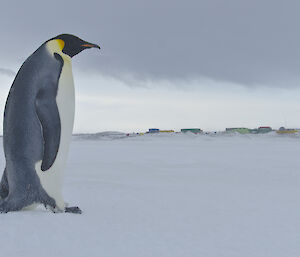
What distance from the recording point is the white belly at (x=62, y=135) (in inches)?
99.7

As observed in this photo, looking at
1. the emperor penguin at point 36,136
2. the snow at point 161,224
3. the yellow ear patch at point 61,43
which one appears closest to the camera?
the snow at point 161,224

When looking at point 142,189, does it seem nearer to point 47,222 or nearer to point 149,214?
point 149,214

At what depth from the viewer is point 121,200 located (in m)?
3.14

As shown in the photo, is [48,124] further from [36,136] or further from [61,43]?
[61,43]

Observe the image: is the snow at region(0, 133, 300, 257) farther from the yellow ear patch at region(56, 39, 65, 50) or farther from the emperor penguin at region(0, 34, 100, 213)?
the yellow ear patch at region(56, 39, 65, 50)

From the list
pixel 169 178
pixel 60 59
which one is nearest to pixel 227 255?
pixel 60 59

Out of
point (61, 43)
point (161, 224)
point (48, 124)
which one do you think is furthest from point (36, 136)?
point (161, 224)

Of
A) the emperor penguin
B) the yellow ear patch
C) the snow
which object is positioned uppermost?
the yellow ear patch

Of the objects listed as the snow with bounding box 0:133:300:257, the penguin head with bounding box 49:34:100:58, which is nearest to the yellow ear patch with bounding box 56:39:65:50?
the penguin head with bounding box 49:34:100:58

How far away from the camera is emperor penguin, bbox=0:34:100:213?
97.9 inches

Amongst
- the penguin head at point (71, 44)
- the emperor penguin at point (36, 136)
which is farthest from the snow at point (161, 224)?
the penguin head at point (71, 44)

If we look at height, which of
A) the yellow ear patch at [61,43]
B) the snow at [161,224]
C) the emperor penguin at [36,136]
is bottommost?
the snow at [161,224]

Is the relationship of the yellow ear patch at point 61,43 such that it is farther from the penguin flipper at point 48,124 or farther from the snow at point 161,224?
the snow at point 161,224

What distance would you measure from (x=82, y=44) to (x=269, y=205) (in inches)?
85.8
